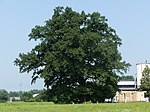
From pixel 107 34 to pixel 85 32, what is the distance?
510cm

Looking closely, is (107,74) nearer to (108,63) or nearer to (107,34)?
(108,63)

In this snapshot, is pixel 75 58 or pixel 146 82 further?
pixel 146 82

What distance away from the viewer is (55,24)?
61562mm

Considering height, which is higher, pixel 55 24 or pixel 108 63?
pixel 55 24

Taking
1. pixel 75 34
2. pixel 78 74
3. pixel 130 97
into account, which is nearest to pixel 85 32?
pixel 75 34

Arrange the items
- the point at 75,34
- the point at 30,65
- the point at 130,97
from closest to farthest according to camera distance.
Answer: the point at 75,34 < the point at 30,65 < the point at 130,97

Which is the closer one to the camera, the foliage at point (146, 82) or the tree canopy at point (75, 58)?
the tree canopy at point (75, 58)

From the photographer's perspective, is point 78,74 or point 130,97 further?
point 130,97

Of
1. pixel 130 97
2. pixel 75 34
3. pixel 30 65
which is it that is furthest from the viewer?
pixel 130 97

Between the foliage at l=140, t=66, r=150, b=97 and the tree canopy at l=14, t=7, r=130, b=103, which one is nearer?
the tree canopy at l=14, t=7, r=130, b=103

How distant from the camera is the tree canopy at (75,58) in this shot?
2239 inches

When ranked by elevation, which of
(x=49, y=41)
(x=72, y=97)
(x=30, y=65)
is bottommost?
(x=72, y=97)

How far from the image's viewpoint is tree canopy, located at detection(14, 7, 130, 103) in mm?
56875

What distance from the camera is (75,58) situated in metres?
56.4
